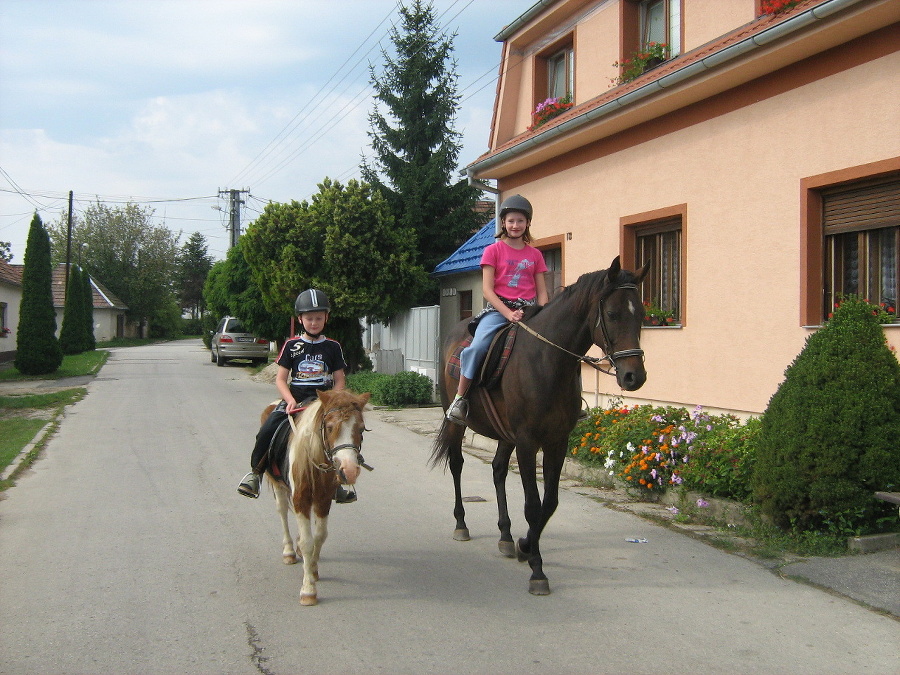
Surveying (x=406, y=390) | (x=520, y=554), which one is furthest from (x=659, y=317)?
(x=406, y=390)

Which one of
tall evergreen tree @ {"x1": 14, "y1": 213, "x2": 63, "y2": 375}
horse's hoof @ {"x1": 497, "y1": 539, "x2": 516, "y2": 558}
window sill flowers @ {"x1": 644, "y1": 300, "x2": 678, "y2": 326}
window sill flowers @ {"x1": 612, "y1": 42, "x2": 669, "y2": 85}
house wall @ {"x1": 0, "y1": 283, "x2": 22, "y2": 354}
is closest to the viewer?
horse's hoof @ {"x1": 497, "y1": 539, "x2": 516, "y2": 558}

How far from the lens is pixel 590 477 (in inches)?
339

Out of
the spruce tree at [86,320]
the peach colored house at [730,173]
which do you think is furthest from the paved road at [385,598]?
the spruce tree at [86,320]

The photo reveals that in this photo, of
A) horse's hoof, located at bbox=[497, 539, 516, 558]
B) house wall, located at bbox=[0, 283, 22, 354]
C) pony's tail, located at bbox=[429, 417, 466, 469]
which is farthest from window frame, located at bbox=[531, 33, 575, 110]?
house wall, located at bbox=[0, 283, 22, 354]

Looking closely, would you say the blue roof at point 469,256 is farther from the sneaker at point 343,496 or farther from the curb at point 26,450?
the sneaker at point 343,496

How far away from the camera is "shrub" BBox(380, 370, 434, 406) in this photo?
16.5 m

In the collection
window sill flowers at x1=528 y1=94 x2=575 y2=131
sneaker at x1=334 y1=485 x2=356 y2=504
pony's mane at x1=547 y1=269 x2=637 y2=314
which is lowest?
sneaker at x1=334 y1=485 x2=356 y2=504

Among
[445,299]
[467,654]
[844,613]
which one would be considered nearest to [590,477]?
[844,613]

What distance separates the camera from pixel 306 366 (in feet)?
17.2

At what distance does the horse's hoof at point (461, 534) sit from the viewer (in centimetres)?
622

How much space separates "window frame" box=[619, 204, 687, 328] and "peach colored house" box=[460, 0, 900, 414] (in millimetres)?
27

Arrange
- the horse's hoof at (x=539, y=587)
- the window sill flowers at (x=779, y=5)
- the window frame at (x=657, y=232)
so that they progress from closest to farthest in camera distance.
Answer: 1. the horse's hoof at (x=539, y=587)
2. the window sill flowers at (x=779, y=5)
3. the window frame at (x=657, y=232)

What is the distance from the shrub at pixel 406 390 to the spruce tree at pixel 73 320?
2791 cm

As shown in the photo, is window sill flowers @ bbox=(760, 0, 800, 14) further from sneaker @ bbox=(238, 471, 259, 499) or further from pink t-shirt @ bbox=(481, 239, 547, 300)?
sneaker @ bbox=(238, 471, 259, 499)
